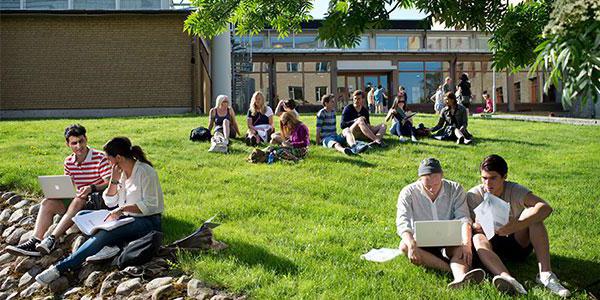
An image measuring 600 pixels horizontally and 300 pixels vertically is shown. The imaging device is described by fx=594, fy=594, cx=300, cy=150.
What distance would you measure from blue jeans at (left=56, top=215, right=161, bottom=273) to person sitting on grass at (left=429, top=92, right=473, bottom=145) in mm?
8551

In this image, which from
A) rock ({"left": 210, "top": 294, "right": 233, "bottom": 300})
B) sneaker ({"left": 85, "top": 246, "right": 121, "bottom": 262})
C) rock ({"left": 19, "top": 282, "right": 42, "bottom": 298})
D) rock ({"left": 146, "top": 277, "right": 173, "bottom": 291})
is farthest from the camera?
rock ({"left": 19, "top": 282, "right": 42, "bottom": 298})

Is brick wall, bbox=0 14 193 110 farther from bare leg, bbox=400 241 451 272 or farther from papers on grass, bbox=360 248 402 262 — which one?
bare leg, bbox=400 241 451 272

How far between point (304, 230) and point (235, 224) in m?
0.85

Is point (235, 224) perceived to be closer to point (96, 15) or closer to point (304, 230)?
point (304, 230)

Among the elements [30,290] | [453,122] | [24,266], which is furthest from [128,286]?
[453,122]

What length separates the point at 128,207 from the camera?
247 inches

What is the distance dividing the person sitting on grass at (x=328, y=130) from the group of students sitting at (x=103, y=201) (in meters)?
5.65

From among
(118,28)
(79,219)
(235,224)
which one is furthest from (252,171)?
(118,28)

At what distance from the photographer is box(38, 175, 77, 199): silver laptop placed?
7.08 metres

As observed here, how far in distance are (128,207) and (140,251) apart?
62 cm

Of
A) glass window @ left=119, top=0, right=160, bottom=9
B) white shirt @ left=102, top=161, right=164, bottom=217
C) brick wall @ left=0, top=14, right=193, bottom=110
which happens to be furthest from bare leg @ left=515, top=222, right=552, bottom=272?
glass window @ left=119, top=0, right=160, bottom=9

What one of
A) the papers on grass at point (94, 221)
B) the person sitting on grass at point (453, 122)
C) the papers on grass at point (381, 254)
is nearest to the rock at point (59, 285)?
the papers on grass at point (94, 221)

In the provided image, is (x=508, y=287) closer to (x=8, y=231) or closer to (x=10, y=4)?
(x=8, y=231)

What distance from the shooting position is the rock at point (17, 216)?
317 inches
